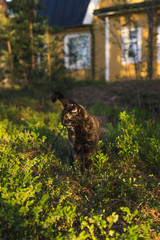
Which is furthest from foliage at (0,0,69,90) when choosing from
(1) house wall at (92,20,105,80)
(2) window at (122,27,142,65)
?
(1) house wall at (92,20,105,80)

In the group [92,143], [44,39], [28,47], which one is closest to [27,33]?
[28,47]

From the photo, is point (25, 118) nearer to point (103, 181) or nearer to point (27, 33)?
point (103, 181)

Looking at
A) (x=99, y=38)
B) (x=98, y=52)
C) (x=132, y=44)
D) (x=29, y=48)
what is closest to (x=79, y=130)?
(x=132, y=44)

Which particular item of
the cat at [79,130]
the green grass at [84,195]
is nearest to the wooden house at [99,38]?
the green grass at [84,195]

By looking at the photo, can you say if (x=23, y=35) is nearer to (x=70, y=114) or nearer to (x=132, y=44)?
(x=132, y=44)

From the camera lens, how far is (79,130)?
3219mm

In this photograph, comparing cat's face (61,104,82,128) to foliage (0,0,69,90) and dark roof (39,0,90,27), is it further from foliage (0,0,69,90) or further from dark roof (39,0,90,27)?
dark roof (39,0,90,27)

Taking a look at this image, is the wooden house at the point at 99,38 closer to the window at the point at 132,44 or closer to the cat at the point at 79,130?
the window at the point at 132,44

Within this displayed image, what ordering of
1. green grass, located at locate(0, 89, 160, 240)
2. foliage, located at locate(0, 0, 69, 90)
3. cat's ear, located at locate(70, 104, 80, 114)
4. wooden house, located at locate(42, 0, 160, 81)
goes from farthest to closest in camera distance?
wooden house, located at locate(42, 0, 160, 81), foliage, located at locate(0, 0, 69, 90), cat's ear, located at locate(70, 104, 80, 114), green grass, located at locate(0, 89, 160, 240)

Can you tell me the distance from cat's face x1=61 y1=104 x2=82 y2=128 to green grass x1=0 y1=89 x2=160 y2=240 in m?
0.31

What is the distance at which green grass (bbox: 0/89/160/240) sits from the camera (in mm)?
2045

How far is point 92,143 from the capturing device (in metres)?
3.37

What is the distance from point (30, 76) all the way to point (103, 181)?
779 cm

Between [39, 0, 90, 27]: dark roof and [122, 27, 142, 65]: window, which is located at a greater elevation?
[39, 0, 90, 27]: dark roof
